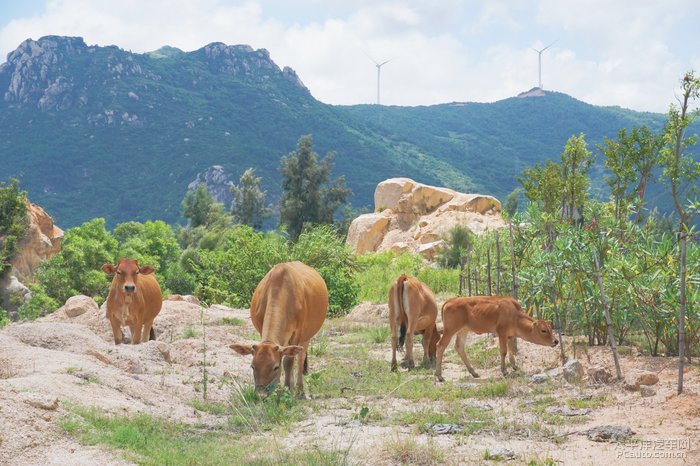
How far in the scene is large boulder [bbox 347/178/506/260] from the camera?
1501 inches

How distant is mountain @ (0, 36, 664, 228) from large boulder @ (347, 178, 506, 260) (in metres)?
41.4

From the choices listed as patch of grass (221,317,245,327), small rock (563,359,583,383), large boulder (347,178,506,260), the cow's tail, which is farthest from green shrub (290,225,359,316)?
large boulder (347,178,506,260)

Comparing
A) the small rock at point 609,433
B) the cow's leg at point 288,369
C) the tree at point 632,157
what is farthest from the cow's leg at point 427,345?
the tree at point 632,157

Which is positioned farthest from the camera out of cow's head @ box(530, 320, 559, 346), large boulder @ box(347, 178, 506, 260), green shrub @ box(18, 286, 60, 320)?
large boulder @ box(347, 178, 506, 260)

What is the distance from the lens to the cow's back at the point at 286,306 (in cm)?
920

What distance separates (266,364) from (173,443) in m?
1.65

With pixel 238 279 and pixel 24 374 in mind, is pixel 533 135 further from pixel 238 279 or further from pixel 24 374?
pixel 24 374

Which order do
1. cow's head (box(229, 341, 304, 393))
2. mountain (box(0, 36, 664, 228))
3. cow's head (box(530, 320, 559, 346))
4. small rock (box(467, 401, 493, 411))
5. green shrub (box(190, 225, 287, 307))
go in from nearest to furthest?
1. cow's head (box(229, 341, 304, 393))
2. small rock (box(467, 401, 493, 411))
3. cow's head (box(530, 320, 559, 346))
4. green shrub (box(190, 225, 287, 307))
5. mountain (box(0, 36, 664, 228))

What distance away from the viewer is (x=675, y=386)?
893 centimetres

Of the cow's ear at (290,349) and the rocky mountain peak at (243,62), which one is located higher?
the rocky mountain peak at (243,62)

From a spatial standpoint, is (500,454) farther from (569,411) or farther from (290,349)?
(290,349)

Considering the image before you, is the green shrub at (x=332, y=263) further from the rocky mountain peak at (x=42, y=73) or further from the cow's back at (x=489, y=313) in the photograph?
the rocky mountain peak at (x=42, y=73)

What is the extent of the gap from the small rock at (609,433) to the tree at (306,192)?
163ft

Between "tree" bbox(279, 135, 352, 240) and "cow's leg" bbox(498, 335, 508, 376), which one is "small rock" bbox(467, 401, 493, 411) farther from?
"tree" bbox(279, 135, 352, 240)
